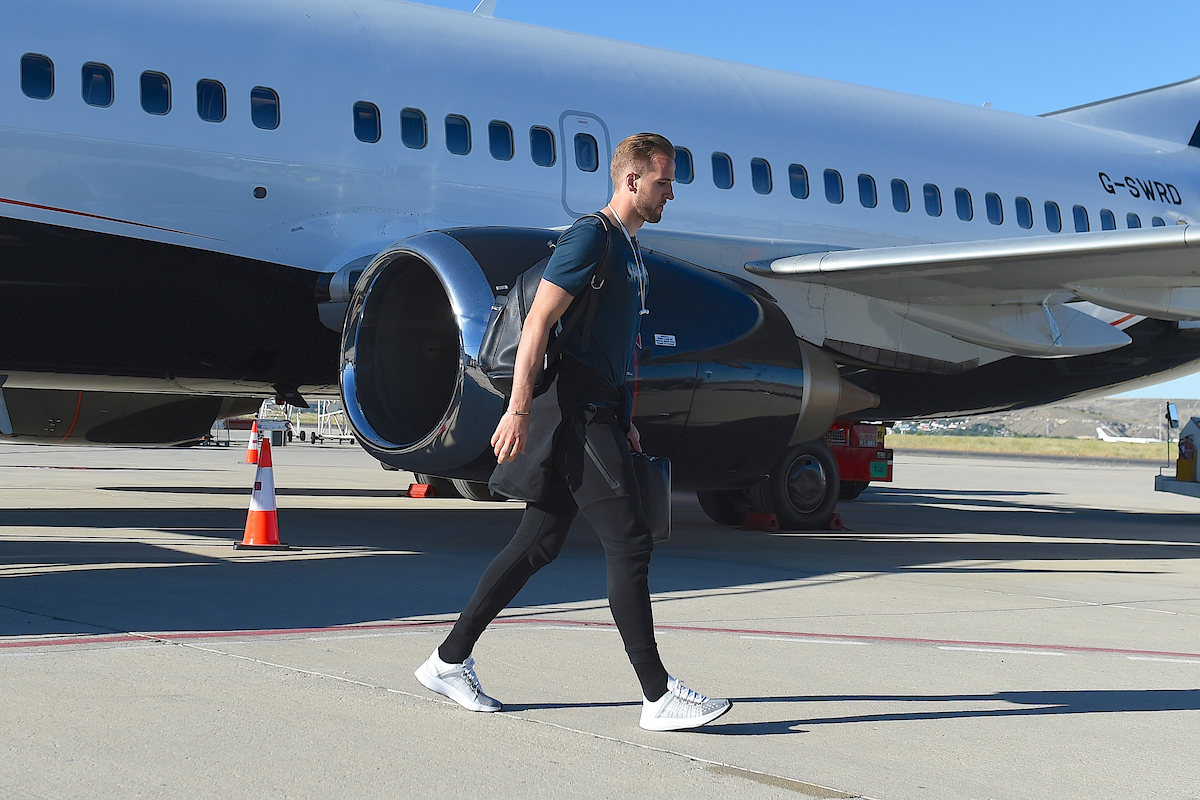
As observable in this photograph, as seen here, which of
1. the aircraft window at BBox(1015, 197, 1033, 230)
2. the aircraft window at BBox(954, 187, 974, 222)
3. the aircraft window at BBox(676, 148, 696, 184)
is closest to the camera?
the aircraft window at BBox(676, 148, 696, 184)

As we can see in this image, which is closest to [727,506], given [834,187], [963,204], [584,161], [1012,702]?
[834,187]

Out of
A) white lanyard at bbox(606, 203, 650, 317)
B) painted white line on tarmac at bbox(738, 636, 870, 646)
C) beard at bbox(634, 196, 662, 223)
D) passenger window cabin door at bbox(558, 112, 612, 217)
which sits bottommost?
painted white line on tarmac at bbox(738, 636, 870, 646)

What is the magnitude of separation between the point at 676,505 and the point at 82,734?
11.5 meters

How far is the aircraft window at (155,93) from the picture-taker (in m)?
7.50

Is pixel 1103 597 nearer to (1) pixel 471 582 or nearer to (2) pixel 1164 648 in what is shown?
(2) pixel 1164 648

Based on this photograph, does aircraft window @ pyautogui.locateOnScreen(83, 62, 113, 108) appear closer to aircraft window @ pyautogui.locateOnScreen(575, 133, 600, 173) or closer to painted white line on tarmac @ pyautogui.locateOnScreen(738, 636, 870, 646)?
aircraft window @ pyautogui.locateOnScreen(575, 133, 600, 173)

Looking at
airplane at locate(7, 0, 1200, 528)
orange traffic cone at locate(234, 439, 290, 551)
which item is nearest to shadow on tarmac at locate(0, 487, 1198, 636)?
orange traffic cone at locate(234, 439, 290, 551)

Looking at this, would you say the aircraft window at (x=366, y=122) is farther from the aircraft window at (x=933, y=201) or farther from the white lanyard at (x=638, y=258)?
the aircraft window at (x=933, y=201)

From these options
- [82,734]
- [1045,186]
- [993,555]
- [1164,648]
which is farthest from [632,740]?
[1045,186]

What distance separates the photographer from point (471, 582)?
6.52 meters

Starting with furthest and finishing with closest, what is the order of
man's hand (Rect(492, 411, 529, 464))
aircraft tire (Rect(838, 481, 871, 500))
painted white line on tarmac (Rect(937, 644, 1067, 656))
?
aircraft tire (Rect(838, 481, 871, 500)), painted white line on tarmac (Rect(937, 644, 1067, 656)), man's hand (Rect(492, 411, 529, 464))

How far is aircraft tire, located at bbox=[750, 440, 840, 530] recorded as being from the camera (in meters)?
10.7

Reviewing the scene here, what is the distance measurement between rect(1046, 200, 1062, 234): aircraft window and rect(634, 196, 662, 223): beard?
8936 mm

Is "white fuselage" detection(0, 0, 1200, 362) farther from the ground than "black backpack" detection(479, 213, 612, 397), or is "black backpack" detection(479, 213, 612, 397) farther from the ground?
"white fuselage" detection(0, 0, 1200, 362)
